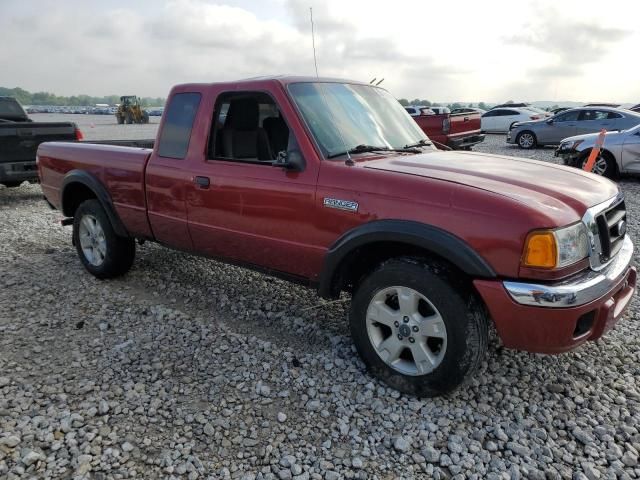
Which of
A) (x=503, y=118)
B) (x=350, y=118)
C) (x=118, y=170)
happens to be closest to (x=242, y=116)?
(x=350, y=118)

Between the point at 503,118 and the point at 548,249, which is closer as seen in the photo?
the point at 548,249

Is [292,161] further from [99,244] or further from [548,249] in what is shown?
[99,244]

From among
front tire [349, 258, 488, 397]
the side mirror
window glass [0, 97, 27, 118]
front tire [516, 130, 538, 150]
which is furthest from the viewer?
front tire [516, 130, 538, 150]

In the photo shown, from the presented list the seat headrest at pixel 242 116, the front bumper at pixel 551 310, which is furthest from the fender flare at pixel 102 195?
the front bumper at pixel 551 310

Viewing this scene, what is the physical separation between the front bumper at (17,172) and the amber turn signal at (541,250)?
8485 mm

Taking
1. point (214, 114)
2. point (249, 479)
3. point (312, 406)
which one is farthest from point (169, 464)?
point (214, 114)

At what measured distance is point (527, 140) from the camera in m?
17.7

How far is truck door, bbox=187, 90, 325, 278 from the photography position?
11.1 feet

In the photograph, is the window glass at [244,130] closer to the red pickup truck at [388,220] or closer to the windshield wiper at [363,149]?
the red pickup truck at [388,220]

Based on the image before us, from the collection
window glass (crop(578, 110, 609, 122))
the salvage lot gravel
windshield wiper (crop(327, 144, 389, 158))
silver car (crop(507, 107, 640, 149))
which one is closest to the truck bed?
the salvage lot gravel

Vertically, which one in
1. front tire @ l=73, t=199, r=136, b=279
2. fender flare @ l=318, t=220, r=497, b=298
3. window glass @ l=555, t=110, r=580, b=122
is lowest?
front tire @ l=73, t=199, r=136, b=279

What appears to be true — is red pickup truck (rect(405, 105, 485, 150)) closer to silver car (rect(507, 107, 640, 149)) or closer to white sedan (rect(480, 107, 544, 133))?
silver car (rect(507, 107, 640, 149))

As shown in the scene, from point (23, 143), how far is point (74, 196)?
4106 mm

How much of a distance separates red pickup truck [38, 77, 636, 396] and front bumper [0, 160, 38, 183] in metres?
5.05
